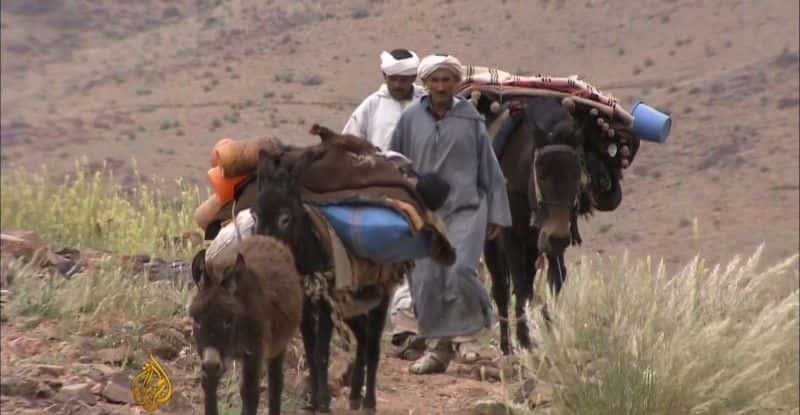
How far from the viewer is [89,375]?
877cm

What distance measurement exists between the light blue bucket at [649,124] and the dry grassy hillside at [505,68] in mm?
2470

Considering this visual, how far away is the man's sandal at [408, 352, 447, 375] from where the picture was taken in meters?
10.8

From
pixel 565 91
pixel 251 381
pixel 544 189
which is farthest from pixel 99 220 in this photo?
pixel 251 381

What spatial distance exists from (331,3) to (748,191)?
18.5 metres

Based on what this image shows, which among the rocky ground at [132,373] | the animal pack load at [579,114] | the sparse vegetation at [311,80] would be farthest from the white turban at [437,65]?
the sparse vegetation at [311,80]

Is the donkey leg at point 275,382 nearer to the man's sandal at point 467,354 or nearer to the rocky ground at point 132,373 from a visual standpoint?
the rocky ground at point 132,373

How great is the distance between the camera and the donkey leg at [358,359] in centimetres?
902

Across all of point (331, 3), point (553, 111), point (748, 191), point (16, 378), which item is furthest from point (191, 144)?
point (16, 378)

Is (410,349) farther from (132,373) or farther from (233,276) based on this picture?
(233,276)

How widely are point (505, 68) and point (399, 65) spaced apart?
10.5 metres

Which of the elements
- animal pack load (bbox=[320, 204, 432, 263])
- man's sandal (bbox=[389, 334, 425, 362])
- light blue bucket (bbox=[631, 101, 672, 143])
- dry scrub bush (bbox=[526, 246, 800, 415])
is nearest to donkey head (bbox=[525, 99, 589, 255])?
light blue bucket (bbox=[631, 101, 672, 143])

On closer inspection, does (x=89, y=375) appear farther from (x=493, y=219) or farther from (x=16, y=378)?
(x=493, y=219)

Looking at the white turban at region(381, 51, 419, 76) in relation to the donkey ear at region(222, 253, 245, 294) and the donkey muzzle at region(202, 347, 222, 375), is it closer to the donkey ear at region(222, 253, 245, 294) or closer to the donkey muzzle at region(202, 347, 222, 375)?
the donkey ear at region(222, 253, 245, 294)

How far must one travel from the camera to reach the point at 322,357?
28.2 ft
